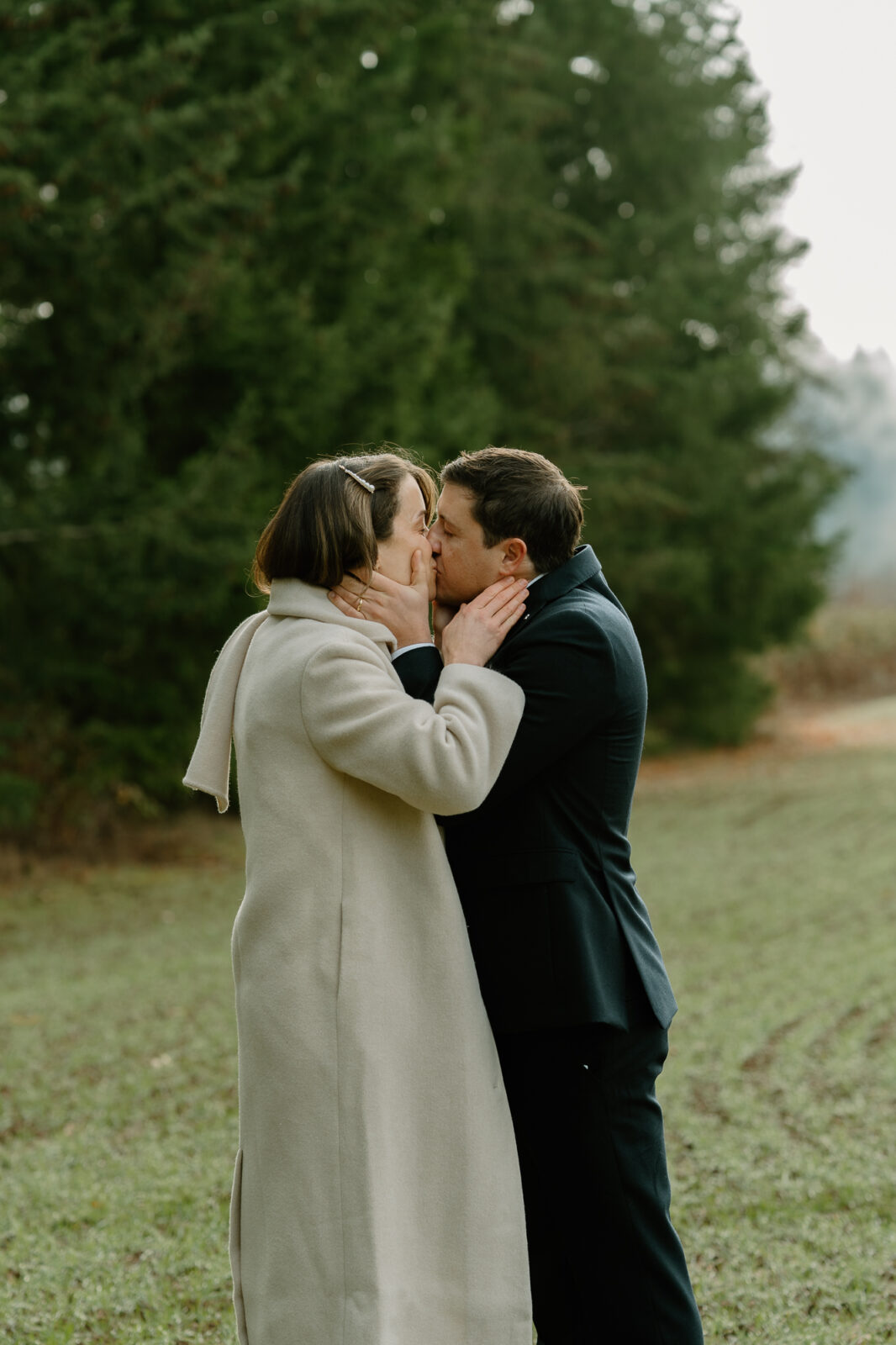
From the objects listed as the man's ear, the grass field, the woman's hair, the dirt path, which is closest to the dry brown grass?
the dirt path

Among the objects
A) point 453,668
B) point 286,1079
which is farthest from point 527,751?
point 286,1079

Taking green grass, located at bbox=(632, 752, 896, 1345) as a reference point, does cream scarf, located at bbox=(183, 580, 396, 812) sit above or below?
above

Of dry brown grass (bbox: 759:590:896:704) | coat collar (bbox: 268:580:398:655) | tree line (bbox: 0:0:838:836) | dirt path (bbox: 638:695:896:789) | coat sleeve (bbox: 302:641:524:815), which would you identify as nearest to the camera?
coat sleeve (bbox: 302:641:524:815)

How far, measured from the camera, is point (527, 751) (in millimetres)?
2369

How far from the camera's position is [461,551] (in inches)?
103

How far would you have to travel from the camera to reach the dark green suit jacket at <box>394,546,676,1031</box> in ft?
7.86

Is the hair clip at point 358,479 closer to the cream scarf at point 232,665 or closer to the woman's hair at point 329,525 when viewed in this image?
the woman's hair at point 329,525

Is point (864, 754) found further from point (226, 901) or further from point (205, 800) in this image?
point (226, 901)

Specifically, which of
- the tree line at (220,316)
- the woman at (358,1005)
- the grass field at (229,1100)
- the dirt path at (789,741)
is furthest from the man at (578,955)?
the dirt path at (789,741)

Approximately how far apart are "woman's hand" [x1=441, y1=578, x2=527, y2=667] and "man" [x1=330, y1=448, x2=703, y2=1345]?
40 mm

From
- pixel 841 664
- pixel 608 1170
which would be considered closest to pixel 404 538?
pixel 608 1170

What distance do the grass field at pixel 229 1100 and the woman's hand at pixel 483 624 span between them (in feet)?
7.06

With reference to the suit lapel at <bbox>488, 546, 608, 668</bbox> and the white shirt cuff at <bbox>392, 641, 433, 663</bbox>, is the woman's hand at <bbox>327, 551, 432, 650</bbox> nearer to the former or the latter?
the white shirt cuff at <bbox>392, 641, 433, 663</bbox>

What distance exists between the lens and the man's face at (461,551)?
2.59 m
